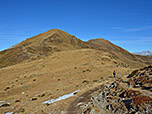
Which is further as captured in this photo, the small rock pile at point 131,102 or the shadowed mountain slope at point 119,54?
the shadowed mountain slope at point 119,54

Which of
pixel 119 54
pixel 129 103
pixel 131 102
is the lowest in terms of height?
pixel 129 103

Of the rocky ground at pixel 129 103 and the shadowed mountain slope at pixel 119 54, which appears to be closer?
the rocky ground at pixel 129 103

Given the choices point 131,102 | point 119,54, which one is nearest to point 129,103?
point 131,102

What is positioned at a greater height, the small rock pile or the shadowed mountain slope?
the shadowed mountain slope

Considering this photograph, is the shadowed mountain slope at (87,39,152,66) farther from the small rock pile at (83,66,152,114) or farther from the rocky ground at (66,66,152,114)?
the rocky ground at (66,66,152,114)

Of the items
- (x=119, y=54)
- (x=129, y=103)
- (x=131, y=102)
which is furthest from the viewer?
(x=119, y=54)

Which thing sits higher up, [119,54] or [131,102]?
[119,54]

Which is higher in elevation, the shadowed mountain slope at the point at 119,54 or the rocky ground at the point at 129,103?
the shadowed mountain slope at the point at 119,54

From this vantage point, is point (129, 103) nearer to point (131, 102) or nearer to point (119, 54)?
point (131, 102)

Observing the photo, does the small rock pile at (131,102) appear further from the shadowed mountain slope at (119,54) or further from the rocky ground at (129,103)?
the shadowed mountain slope at (119,54)

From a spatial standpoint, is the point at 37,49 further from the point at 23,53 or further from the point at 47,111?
the point at 47,111

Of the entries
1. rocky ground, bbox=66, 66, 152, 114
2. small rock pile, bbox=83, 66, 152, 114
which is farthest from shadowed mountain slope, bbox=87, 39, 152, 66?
rocky ground, bbox=66, 66, 152, 114

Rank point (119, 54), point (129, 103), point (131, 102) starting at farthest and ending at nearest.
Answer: point (119, 54) < point (129, 103) < point (131, 102)

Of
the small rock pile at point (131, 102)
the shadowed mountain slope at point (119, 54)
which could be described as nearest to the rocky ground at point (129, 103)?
the small rock pile at point (131, 102)
